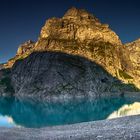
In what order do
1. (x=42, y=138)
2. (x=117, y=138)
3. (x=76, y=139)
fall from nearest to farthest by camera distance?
(x=117, y=138), (x=76, y=139), (x=42, y=138)

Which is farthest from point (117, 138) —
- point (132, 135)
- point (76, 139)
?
point (76, 139)

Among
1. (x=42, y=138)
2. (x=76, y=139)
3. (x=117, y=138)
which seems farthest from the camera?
(x=42, y=138)

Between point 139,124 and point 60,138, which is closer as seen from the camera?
point 60,138

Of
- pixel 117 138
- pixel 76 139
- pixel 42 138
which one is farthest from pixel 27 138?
pixel 117 138

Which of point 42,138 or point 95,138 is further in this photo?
point 42,138

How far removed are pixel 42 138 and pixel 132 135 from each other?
1286 cm

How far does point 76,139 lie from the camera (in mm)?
41656

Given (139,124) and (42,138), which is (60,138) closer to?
(42,138)

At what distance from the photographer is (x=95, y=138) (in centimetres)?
4006

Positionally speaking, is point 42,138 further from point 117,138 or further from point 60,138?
point 117,138

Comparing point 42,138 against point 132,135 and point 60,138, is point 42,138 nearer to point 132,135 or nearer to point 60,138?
point 60,138

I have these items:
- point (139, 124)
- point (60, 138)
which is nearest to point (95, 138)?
point (60, 138)

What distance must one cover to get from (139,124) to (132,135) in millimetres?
9524

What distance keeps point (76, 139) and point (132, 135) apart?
7070mm
